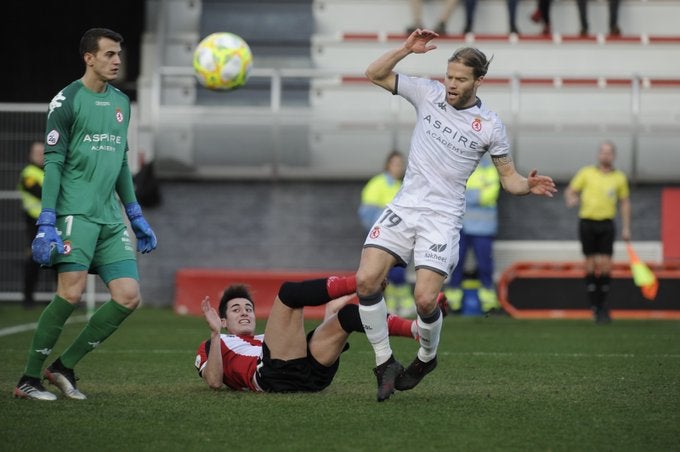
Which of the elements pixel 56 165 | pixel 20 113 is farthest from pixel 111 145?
pixel 20 113

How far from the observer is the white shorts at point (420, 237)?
783 centimetres

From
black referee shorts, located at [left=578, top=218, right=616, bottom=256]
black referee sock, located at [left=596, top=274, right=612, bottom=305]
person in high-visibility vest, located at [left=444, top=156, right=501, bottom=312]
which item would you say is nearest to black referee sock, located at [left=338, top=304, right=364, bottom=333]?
black referee sock, located at [left=596, top=274, right=612, bottom=305]

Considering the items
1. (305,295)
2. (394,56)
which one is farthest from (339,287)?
(394,56)

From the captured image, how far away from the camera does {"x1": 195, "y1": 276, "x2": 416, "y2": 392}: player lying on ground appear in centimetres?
767

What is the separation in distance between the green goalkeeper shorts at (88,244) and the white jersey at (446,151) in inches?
67.2

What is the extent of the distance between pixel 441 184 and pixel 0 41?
47.1ft

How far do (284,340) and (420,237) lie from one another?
3.39ft

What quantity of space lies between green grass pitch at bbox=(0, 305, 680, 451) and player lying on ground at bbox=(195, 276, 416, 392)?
5.5 inches

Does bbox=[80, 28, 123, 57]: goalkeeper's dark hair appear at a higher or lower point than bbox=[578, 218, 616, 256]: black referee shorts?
higher

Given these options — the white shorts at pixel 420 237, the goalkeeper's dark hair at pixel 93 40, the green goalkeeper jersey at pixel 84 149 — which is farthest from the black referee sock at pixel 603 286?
the goalkeeper's dark hair at pixel 93 40

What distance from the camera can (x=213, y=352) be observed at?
7.94 meters

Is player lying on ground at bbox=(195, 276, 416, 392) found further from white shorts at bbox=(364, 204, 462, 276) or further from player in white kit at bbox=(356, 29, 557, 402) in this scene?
white shorts at bbox=(364, 204, 462, 276)

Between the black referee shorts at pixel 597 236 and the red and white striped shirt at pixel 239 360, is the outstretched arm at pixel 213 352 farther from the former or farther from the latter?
the black referee shorts at pixel 597 236

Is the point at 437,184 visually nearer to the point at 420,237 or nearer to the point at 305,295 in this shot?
the point at 420,237
